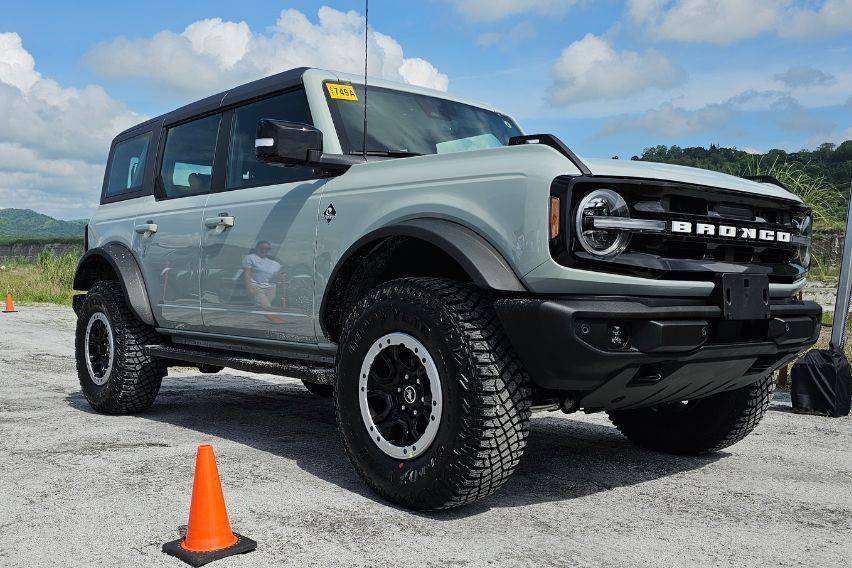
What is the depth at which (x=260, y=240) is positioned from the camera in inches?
185

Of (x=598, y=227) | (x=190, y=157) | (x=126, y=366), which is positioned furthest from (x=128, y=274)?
(x=598, y=227)

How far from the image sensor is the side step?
427 cm

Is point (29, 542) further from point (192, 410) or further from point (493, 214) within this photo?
point (192, 410)

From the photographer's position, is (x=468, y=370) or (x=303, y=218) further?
(x=303, y=218)

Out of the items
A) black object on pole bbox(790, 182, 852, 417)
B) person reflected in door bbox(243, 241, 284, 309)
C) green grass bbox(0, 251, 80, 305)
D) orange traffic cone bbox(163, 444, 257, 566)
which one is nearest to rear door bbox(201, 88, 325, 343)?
person reflected in door bbox(243, 241, 284, 309)

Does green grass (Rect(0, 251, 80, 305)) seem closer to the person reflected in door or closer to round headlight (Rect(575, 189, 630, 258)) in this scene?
the person reflected in door

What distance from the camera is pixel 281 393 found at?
7520 mm

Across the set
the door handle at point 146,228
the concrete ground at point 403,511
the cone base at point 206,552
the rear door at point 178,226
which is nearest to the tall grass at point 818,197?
the concrete ground at point 403,511

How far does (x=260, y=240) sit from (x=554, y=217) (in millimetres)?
2048

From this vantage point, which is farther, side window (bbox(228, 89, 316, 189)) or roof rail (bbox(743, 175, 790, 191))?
side window (bbox(228, 89, 316, 189))

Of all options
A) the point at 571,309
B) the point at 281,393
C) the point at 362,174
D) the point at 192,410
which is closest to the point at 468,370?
the point at 571,309

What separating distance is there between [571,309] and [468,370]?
0.50 meters

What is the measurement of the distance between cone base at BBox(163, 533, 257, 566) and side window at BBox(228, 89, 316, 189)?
83.1 inches

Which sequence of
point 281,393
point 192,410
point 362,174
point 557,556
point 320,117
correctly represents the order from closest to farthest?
point 557,556 < point 362,174 < point 320,117 < point 192,410 < point 281,393
